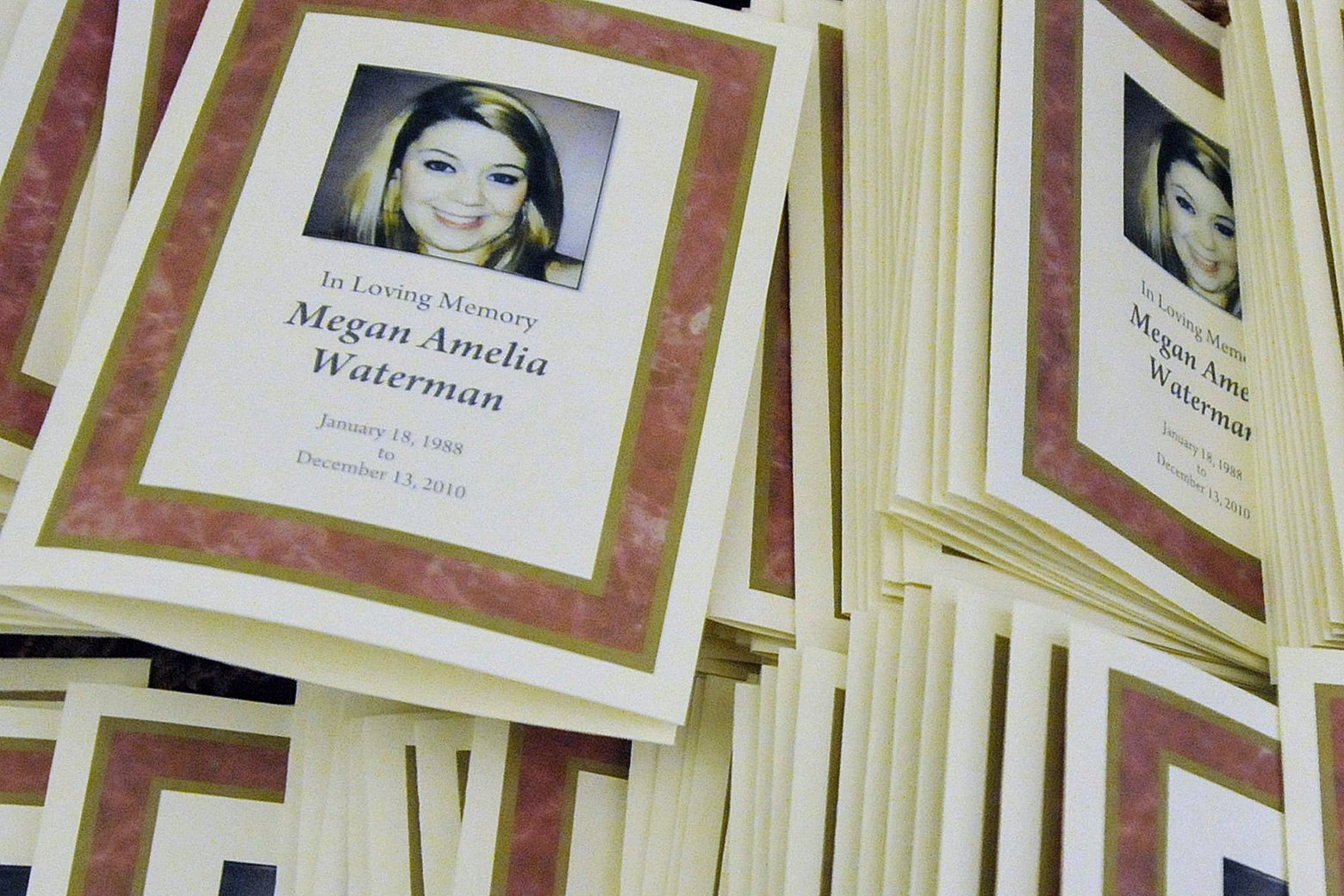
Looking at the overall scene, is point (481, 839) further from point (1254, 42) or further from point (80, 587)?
point (1254, 42)

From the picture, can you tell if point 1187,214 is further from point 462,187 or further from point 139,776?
point 139,776

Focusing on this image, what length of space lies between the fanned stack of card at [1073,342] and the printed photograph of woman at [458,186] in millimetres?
163

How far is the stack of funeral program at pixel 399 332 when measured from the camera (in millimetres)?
506

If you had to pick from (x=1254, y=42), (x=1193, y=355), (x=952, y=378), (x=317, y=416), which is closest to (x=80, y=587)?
(x=317, y=416)

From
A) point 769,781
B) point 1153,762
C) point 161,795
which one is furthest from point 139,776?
point 1153,762

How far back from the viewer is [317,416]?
1.73 ft

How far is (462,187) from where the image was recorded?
58 centimetres

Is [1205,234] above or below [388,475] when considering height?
above

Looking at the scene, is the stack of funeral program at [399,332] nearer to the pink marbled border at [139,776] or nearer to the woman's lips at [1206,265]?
the pink marbled border at [139,776]

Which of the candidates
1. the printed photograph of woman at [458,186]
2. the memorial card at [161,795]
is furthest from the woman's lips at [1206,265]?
the memorial card at [161,795]

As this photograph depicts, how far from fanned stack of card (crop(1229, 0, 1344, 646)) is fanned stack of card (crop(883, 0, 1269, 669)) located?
0.02m

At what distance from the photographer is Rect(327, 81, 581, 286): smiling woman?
57cm

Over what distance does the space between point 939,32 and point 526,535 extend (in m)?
0.31

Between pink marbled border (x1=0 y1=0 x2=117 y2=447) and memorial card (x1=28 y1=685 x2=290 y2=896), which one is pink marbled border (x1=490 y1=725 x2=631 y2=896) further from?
pink marbled border (x1=0 y1=0 x2=117 y2=447)
